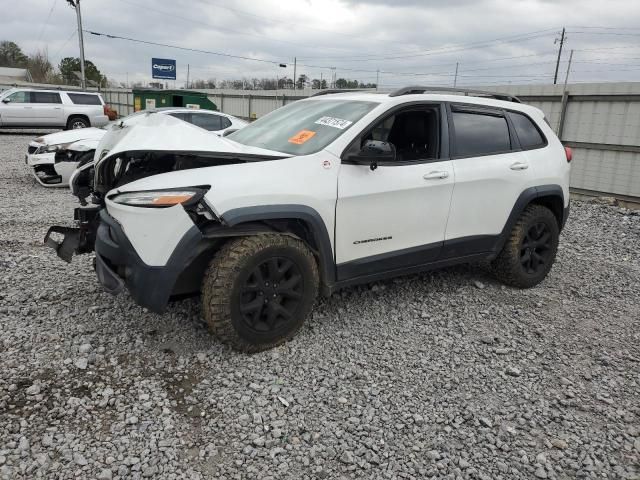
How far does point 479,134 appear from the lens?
4.30 m

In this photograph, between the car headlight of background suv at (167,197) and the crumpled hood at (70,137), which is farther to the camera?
the crumpled hood at (70,137)

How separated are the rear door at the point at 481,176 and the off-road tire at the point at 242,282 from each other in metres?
1.46

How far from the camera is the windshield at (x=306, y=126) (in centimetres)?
357

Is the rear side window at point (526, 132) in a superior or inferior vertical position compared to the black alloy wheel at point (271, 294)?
superior

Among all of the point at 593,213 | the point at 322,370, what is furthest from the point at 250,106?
the point at 322,370

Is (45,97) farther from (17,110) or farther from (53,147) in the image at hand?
(53,147)

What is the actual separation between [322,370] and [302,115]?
80.2 inches

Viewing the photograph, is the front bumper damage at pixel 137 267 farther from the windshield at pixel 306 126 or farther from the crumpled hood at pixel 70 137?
the crumpled hood at pixel 70 137

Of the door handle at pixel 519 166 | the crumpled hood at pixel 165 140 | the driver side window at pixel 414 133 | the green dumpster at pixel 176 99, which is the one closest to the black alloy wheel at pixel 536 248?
the door handle at pixel 519 166

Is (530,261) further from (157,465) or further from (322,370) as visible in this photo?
(157,465)

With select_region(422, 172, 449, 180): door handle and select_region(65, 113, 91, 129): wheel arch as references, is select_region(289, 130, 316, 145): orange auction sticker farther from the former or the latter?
select_region(65, 113, 91, 129): wheel arch

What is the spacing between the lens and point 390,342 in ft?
11.9

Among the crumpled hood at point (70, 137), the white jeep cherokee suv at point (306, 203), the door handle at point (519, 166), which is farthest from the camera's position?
the crumpled hood at point (70, 137)

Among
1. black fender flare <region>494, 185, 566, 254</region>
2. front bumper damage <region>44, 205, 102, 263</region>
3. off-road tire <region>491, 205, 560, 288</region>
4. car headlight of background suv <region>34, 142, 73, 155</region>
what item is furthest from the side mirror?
car headlight of background suv <region>34, 142, 73, 155</region>
